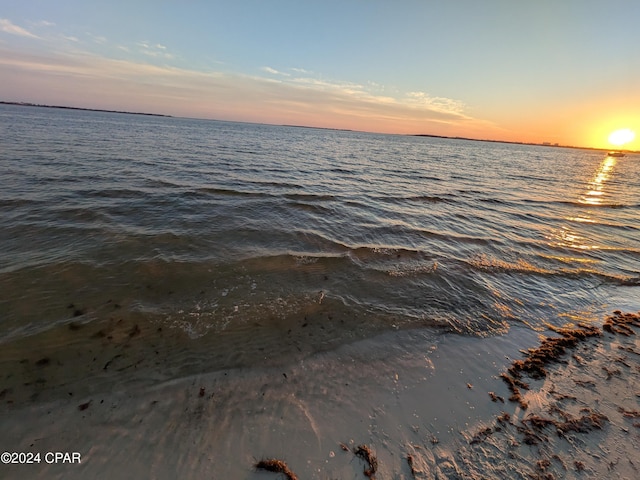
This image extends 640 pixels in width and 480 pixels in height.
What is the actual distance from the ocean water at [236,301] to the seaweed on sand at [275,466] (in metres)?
0.19

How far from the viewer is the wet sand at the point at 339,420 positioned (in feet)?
12.5

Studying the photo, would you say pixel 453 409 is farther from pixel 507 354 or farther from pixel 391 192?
pixel 391 192

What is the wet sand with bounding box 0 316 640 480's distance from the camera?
3.80 metres

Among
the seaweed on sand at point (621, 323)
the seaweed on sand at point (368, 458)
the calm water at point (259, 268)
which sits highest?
the seaweed on sand at point (368, 458)

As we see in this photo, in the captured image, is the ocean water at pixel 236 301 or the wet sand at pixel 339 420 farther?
the ocean water at pixel 236 301

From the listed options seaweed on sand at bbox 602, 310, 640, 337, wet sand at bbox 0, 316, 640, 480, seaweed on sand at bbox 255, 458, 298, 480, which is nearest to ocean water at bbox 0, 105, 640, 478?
wet sand at bbox 0, 316, 640, 480

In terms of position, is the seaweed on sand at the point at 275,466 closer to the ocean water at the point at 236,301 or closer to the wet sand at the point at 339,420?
the wet sand at the point at 339,420

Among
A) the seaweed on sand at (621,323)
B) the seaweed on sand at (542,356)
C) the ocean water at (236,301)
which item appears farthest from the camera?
the seaweed on sand at (621,323)

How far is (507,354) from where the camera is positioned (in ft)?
20.2

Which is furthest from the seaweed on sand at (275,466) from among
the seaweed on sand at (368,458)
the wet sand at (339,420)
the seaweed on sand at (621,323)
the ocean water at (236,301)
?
the seaweed on sand at (621,323)

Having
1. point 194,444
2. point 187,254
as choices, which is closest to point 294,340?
point 194,444

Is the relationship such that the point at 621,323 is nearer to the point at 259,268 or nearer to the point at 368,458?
the point at 368,458

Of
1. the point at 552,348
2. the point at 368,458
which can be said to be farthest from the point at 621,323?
the point at 368,458

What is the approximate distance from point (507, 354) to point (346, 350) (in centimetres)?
334
